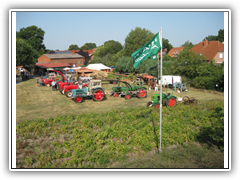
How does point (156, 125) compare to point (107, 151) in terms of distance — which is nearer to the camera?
point (107, 151)

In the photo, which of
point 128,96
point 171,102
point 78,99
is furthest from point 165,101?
point 78,99

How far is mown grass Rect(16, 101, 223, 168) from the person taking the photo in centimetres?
652

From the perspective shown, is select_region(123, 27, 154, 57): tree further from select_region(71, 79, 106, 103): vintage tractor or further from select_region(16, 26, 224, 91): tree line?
select_region(71, 79, 106, 103): vintage tractor

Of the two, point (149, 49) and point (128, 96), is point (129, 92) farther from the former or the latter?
point (149, 49)

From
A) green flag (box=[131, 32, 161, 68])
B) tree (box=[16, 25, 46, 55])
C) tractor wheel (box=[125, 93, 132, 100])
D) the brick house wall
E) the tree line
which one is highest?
tree (box=[16, 25, 46, 55])

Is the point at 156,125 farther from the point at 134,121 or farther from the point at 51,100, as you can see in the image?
the point at 51,100

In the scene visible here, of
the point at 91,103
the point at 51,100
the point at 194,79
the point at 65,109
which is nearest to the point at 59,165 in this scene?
the point at 65,109

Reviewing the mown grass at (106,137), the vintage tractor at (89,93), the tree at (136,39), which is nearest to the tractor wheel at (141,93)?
the vintage tractor at (89,93)

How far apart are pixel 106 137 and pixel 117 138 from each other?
48 centimetres

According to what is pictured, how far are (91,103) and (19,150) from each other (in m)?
7.49

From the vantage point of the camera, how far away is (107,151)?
709 cm

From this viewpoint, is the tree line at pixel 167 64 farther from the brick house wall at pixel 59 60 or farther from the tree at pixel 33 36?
the brick house wall at pixel 59 60

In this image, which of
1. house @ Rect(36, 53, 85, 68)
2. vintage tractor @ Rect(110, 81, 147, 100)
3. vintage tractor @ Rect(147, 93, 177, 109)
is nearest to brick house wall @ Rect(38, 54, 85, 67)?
house @ Rect(36, 53, 85, 68)

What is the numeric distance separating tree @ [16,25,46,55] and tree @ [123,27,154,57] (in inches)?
1131
